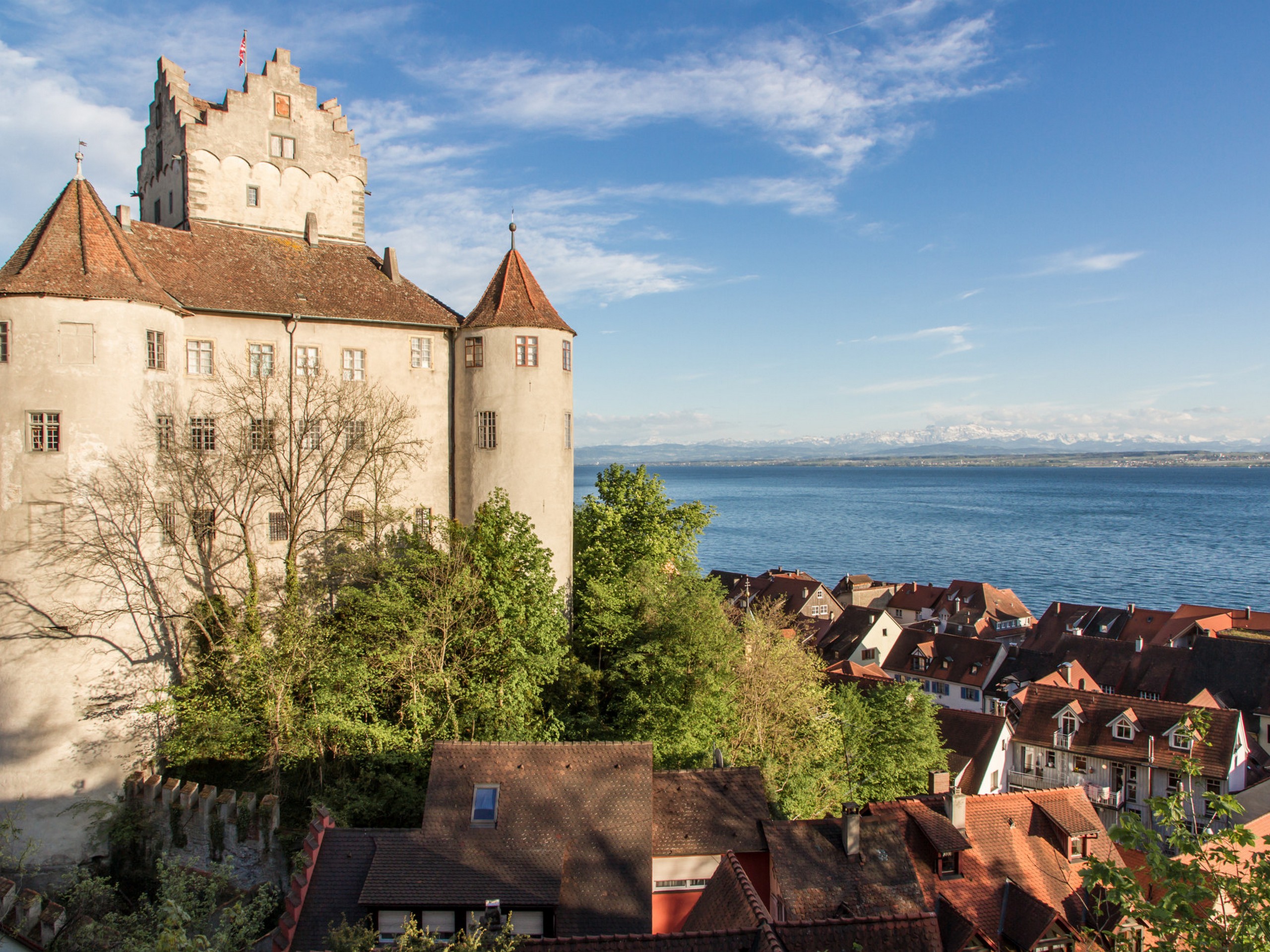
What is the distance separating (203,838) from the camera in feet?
76.3

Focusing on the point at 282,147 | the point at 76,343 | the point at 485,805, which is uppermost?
the point at 282,147

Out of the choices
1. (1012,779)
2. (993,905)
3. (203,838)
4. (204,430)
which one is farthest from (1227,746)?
(204,430)

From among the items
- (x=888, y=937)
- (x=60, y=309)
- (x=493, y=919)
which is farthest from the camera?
(x=60, y=309)

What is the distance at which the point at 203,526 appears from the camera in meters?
27.8

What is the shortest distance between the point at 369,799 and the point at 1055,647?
170ft

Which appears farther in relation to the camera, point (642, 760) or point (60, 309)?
point (60, 309)

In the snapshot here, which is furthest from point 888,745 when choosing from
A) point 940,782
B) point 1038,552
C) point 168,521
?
point 1038,552

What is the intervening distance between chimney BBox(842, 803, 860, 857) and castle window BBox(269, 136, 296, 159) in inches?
1188

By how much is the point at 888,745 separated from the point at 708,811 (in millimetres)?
15814

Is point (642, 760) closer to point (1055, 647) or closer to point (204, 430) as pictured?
point (204, 430)

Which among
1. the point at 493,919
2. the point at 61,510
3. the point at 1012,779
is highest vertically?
the point at 61,510

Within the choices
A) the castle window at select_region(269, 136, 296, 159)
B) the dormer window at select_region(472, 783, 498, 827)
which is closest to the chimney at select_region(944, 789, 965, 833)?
the dormer window at select_region(472, 783, 498, 827)

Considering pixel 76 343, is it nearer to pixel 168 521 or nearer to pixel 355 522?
pixel 168 521

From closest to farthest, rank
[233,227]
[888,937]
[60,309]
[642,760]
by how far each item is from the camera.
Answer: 1. [888,937]
2. [642,760]
3. [60,309]
4. [233,227]
